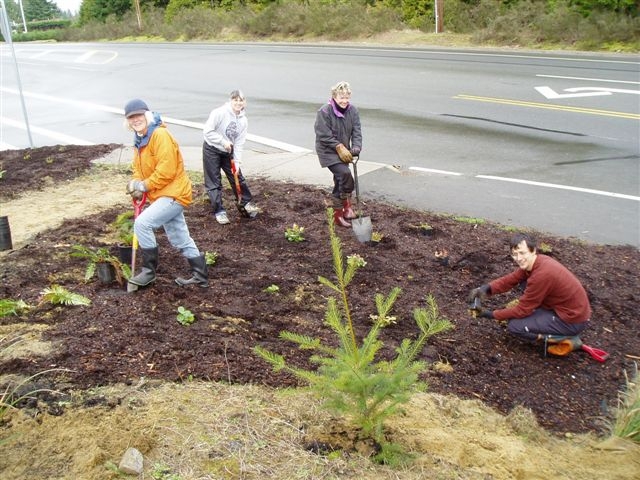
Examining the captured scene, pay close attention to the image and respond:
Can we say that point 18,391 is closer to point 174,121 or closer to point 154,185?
point 154,185

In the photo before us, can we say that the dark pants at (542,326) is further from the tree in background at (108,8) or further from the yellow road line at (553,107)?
the tree in background at (108,8)

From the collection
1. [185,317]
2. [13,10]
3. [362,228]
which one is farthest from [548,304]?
[13,10]

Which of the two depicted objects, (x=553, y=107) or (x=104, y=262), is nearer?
(x=104, y=262)

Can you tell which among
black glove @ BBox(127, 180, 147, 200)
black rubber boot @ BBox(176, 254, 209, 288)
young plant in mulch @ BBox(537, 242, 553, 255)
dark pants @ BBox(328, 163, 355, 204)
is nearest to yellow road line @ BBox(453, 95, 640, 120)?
young plant in mulch @ BBox(537, 242, 553, 255)

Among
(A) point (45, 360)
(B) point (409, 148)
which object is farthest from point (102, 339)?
(B) point (409, 148)

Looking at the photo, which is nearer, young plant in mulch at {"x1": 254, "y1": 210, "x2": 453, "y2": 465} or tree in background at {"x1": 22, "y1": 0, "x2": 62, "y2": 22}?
young plant in mulch at {"x1": 254, "y1": 210, "x2": 453, "y2": 465}

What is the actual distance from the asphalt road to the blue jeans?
3772mm

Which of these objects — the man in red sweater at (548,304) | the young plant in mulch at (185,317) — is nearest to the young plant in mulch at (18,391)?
the young plant in mulch at (185,317)

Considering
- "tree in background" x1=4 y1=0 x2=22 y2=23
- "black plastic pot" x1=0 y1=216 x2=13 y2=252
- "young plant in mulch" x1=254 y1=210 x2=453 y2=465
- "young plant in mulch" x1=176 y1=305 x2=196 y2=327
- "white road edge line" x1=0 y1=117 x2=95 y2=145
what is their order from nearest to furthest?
"young plant in mulch" x1=254 y1=210 x2=453 y2=465, "young plant in mulch" x1=176 y1=305 x2=196 y2=327, "black plastic pot" x1=0 y1=216 x2=13 y2=252, "white road edge line" x1=0 y1=117 x2=95 y2=145, "tree in background" x1=4 y1=0 x2=22 y2=23

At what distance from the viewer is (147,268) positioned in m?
6.15

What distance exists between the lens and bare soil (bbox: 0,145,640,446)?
4848 millimetres

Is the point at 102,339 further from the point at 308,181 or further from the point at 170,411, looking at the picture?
the point at 308,181

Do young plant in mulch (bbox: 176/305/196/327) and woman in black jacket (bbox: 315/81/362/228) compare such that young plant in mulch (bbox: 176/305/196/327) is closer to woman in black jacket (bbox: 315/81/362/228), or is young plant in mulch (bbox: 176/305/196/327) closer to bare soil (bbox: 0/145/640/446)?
bare soil (bbox: 0/145/640/446)

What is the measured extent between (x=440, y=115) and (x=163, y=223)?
9364mm
